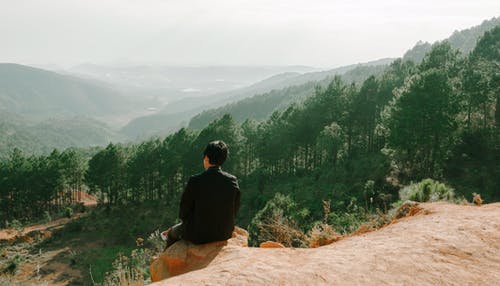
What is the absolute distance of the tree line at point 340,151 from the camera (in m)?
32.4

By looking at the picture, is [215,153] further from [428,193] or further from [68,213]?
[68,213]

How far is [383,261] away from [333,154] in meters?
49.1

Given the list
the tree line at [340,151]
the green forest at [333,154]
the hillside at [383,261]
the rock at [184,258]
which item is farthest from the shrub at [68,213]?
the hillside at [383,261]

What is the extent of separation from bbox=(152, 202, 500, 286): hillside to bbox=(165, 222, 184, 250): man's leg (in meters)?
1.04

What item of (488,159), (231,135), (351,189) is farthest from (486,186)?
(231,135)

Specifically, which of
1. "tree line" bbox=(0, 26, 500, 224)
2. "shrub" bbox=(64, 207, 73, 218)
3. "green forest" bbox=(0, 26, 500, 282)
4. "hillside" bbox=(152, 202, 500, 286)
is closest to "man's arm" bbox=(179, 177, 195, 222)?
"hillside" bbox=(152, 202, 500, 286)

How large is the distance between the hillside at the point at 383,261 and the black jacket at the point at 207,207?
0.44 m

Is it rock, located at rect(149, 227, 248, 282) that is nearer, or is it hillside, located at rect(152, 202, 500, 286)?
hillside, located at rect(152, 202, 500, 286)

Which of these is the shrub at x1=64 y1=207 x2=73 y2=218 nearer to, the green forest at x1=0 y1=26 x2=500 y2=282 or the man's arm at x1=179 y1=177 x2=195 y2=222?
the green forest at x1=0 y1=26 x2=500 y2=282

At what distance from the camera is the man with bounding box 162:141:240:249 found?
600 cm

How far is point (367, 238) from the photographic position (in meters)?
6.39

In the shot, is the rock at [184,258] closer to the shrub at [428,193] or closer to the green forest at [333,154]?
the shrub at [428,193]

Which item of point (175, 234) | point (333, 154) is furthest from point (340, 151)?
point (175, 234)

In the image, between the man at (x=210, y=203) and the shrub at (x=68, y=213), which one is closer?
the man at (x=210, y=203)
